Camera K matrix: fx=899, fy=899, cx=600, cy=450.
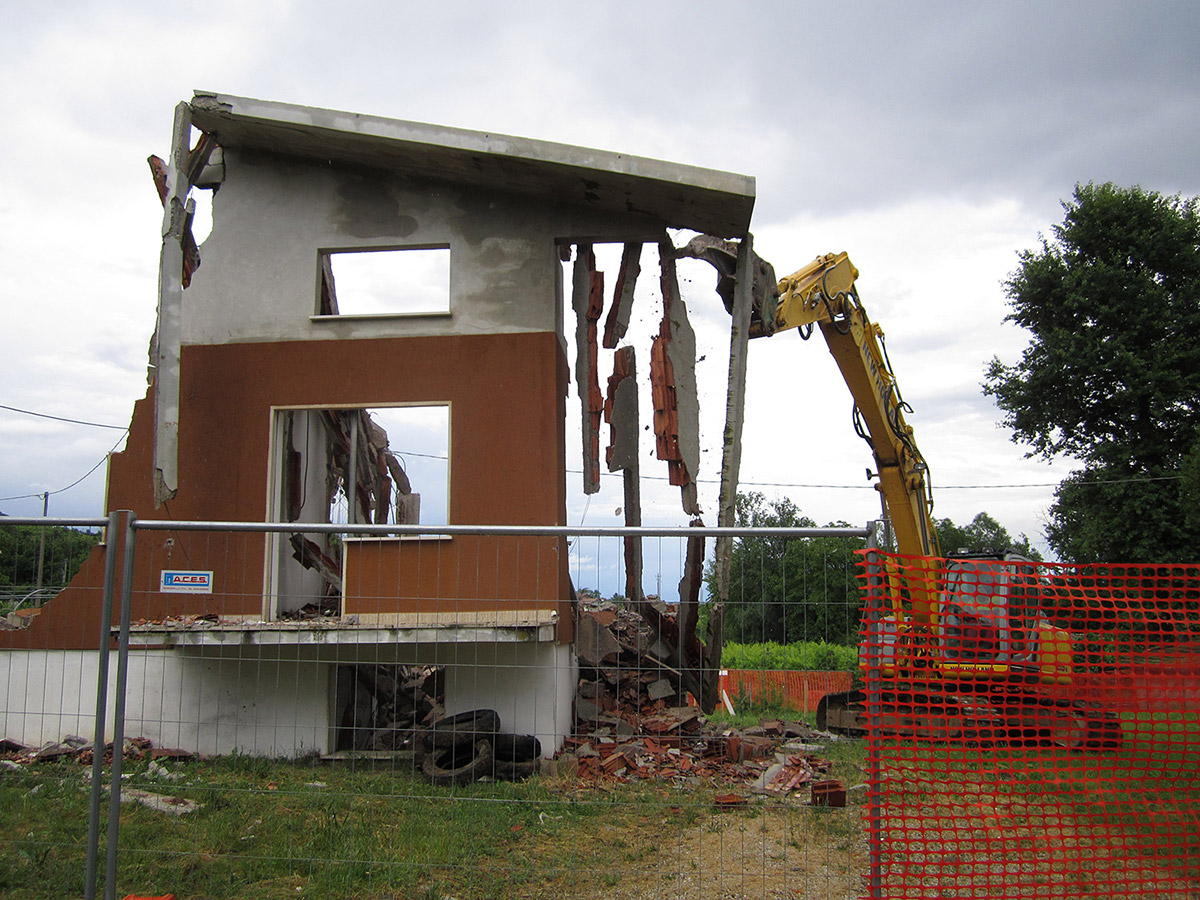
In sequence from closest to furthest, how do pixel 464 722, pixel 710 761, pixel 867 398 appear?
1. pixel 464 722
2. pixel 710 761
3. pixel 867 398

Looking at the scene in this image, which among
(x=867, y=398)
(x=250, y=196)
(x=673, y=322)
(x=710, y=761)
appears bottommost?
(x=710, y=761)

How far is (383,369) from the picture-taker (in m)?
9.72

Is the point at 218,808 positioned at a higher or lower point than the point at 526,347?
lower

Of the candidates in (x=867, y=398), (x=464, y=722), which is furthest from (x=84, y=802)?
(x=867, y=398)

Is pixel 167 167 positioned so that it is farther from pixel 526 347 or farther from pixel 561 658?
pixel 561 658

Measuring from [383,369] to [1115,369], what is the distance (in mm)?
23252

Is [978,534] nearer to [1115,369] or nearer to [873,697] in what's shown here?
[1115,369]

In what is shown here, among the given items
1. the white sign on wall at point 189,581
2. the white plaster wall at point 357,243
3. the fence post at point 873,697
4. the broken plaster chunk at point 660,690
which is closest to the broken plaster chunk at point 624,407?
the white plaster wall at point 357,243

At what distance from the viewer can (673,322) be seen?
33.9ft

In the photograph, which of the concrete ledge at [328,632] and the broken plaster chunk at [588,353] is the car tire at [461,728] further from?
the broken plaster chunk at [588,353]

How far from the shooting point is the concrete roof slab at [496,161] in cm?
894

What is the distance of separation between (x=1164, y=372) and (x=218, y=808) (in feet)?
84.7

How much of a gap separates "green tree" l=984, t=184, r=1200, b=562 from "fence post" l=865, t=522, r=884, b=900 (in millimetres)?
22765

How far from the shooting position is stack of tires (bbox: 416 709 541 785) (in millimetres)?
7109
